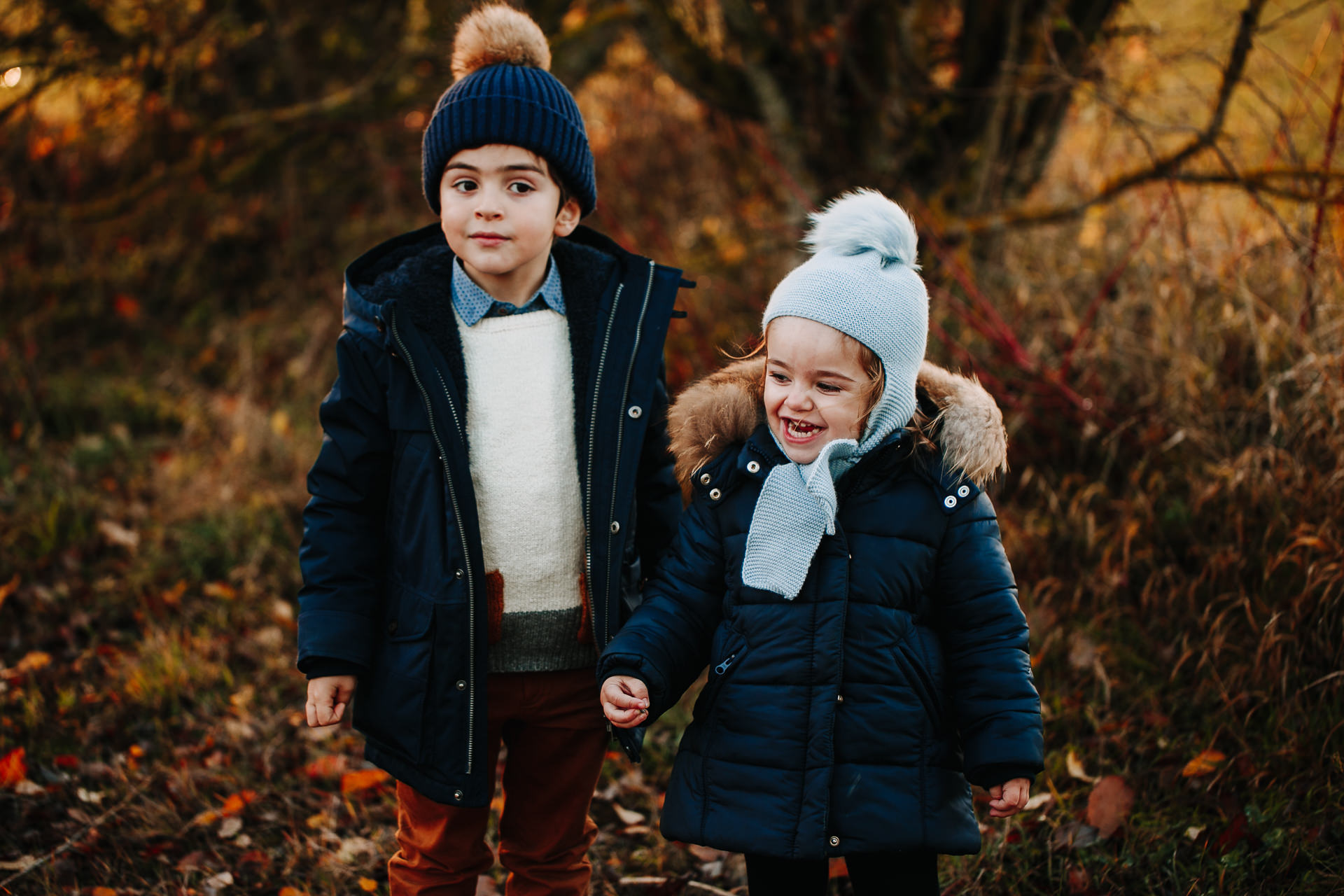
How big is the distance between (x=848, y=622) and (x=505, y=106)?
4.36 feet

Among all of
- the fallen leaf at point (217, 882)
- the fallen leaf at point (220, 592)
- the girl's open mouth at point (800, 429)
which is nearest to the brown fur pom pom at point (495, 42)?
the girl's open mouth at point (800, 429)

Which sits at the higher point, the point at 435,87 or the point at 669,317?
the point at 435,87

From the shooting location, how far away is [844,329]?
185 centimetres

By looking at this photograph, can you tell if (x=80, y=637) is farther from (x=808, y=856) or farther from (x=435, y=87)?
(x=435, y=87)

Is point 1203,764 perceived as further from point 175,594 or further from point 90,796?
point 175,594

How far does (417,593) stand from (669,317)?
866 mm

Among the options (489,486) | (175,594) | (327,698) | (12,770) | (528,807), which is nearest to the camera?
(327,698)

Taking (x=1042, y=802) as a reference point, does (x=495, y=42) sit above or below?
above

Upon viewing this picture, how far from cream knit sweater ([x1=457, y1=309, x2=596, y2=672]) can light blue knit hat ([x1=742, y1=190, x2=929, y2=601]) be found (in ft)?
1.64

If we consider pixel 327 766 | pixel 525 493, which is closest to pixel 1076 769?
pixel 525 493

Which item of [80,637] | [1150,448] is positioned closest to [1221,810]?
[1150,448]

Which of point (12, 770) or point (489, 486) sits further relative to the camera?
point (12, 770)

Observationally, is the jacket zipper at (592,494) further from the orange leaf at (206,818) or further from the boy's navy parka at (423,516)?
the orange leaf at (206,818)

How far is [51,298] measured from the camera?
22.3ft
